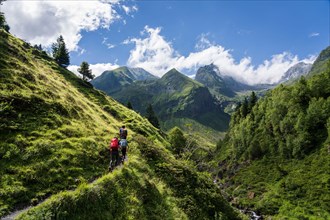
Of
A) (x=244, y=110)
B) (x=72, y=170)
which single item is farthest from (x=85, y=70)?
(x=72, y=170)

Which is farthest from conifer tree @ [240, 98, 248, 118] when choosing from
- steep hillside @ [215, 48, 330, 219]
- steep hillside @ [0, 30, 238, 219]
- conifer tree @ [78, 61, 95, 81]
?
steep hillside @ [0, 30, 238, 219]

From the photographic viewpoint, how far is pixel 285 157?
4776 inches

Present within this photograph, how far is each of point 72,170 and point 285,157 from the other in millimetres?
108884

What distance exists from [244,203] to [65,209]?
3501 inches

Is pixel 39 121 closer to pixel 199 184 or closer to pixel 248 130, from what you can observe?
pixel 199 184

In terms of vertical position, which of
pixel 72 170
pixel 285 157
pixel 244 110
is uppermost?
pixel 244 110

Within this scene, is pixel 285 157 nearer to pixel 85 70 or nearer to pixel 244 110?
pixel 244 110

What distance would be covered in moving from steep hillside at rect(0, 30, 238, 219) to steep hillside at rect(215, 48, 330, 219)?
55.6 m

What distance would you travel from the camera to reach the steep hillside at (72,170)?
24.1m

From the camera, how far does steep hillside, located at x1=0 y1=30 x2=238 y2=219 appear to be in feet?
79.2

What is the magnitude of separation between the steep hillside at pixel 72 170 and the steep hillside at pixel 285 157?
55.6 metres

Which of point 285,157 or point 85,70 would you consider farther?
point 85,70

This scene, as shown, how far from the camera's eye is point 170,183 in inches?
1622

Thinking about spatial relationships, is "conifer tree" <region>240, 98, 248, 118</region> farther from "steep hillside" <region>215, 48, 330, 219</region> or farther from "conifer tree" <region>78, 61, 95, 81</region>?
"conifer tree" <region>78, 61, 95, 81</region>
